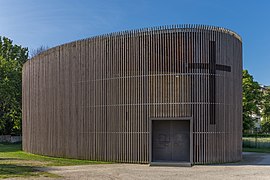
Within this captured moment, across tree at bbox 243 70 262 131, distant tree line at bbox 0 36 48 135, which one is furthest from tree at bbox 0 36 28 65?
tree at bbox 243 70 262 131

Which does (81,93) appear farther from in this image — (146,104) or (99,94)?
(146,104)

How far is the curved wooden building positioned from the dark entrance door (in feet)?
0.19

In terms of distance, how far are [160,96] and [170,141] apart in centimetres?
269

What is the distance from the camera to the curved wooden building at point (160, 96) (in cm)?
1841

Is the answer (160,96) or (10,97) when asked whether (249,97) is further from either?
(10,97)

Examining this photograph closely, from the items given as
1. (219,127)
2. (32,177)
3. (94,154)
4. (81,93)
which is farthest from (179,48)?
(32,177)

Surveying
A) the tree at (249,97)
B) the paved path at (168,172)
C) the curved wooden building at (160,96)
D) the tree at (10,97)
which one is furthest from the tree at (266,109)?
the tree at (10,97)

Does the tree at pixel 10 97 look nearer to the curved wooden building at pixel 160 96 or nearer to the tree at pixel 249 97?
the curved wooden building at pixel 160 96

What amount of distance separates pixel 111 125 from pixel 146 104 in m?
2.50

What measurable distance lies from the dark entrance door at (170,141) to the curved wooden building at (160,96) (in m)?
0.06

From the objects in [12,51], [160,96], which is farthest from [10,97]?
[160,96]

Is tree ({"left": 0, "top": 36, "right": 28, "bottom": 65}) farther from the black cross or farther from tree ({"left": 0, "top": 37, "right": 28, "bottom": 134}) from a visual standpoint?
the black cross

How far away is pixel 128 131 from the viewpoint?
1886 centimetres

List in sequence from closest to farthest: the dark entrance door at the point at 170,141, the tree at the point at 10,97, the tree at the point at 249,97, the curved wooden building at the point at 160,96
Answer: the curved wooden building at the point at 160,96 → the dark entrance door at the point at 170,141 → the tree at the point at 249,97 → the tree at the point at 10,97
